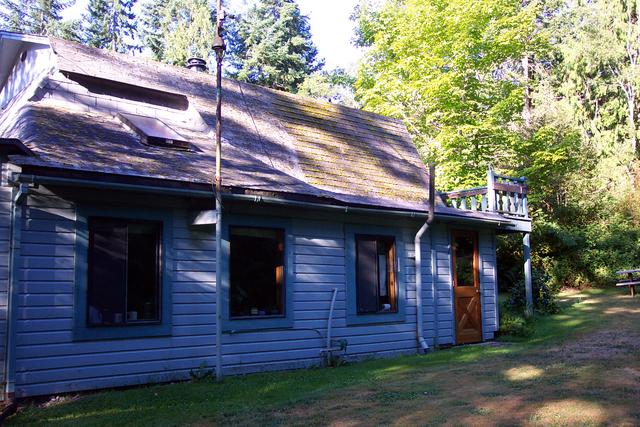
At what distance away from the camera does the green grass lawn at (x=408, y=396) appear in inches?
211

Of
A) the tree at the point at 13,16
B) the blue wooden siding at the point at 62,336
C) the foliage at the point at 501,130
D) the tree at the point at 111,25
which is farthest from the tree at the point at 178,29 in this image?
the blue wooden siding at the point at 62,336

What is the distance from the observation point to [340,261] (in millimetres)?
9734

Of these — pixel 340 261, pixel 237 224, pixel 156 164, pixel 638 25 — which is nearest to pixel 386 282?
pixel 340 261

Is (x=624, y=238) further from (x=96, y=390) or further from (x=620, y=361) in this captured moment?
(x=96, y=390)

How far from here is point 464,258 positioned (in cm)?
1232

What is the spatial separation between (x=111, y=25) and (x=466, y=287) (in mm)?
32359

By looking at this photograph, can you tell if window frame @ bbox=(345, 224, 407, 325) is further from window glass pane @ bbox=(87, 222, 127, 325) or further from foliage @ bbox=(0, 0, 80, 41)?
foliage @ bbox=(0, 0, 80, 41)

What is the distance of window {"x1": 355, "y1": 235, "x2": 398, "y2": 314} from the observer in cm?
1006

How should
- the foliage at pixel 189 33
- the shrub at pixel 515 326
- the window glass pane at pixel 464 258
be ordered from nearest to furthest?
the window glass pane at pixel 464 258 → the shrub at pixel 515 326 → the foliage at pixel 189 33

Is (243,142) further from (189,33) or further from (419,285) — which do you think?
(189,33)

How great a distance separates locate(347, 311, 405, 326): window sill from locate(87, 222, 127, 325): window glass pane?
384 cm

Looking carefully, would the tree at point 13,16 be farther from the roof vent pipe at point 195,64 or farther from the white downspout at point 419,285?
the white downspout at point 419,285

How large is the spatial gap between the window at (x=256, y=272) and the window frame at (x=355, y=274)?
4.43 feet

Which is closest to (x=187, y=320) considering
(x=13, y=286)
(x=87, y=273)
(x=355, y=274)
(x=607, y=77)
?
(x=87, y=273)
